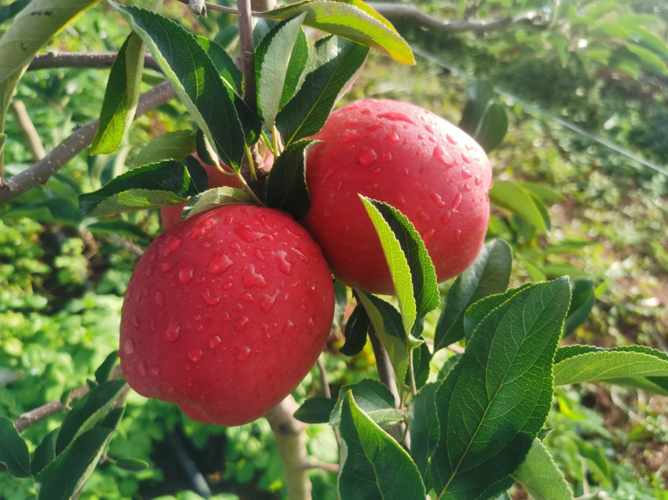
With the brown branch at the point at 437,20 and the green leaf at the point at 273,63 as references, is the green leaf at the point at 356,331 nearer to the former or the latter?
the green leaf at the point at 273,63

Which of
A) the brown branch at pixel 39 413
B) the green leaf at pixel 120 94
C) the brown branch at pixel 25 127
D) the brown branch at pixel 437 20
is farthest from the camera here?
the brown branch at pixel 25 127

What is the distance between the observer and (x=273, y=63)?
0.38 metres

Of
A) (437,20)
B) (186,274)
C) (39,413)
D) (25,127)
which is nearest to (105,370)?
(39,413)

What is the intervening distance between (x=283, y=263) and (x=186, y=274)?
0.25 feet

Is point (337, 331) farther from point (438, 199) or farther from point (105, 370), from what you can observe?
point (438, 199)

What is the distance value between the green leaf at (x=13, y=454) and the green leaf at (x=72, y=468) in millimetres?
127

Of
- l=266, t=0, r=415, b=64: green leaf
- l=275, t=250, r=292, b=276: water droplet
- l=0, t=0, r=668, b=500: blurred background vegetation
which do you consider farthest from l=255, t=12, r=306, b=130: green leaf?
l=0, t=0, r=668, b=500: blurred background vegetation

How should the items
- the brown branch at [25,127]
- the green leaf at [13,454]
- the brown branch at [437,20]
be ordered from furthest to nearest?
1. the brown branch at [25,127]
2. the brown branch at [437,20]
3. the green leaf at [13,454]

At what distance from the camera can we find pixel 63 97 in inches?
47.4

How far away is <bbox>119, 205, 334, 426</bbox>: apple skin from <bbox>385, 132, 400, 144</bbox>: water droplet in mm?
119

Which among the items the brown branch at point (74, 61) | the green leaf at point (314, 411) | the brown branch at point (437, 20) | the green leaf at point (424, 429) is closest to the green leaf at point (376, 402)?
the green leaf at point (424, 429)

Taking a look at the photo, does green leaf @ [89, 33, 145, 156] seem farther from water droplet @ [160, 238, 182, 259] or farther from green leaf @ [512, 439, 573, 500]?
green leaf @ [512, 439, 573, 500]

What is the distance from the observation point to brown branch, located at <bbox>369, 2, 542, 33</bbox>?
2.86 ft

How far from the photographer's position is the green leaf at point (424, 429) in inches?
14.7
